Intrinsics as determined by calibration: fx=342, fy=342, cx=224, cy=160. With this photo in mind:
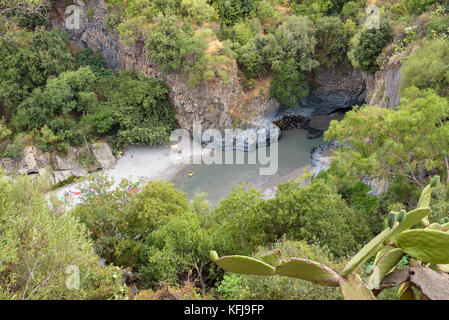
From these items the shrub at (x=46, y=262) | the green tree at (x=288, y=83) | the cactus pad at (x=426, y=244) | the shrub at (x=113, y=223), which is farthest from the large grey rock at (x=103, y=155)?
the cactus pad at (x=426, y=244)

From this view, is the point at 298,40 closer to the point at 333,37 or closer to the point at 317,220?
the point at 333,37

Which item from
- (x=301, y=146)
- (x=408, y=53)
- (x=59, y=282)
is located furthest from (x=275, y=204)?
(x=301, y=146)

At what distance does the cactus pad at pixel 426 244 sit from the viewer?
324cm

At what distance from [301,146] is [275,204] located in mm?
13418

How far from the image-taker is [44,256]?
6957 mm

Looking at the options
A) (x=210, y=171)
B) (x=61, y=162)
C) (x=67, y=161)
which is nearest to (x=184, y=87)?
(x=210, y=171)

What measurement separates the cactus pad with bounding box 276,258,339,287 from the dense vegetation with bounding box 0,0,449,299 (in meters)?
1.41

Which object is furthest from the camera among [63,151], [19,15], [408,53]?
[19,15]

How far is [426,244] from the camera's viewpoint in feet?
11.0

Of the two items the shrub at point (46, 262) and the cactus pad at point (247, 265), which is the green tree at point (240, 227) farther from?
the cactus pad at point (247, 265)

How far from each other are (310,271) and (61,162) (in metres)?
20.7

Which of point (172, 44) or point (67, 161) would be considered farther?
point (67, 161)

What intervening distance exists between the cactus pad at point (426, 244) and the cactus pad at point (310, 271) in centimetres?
79
